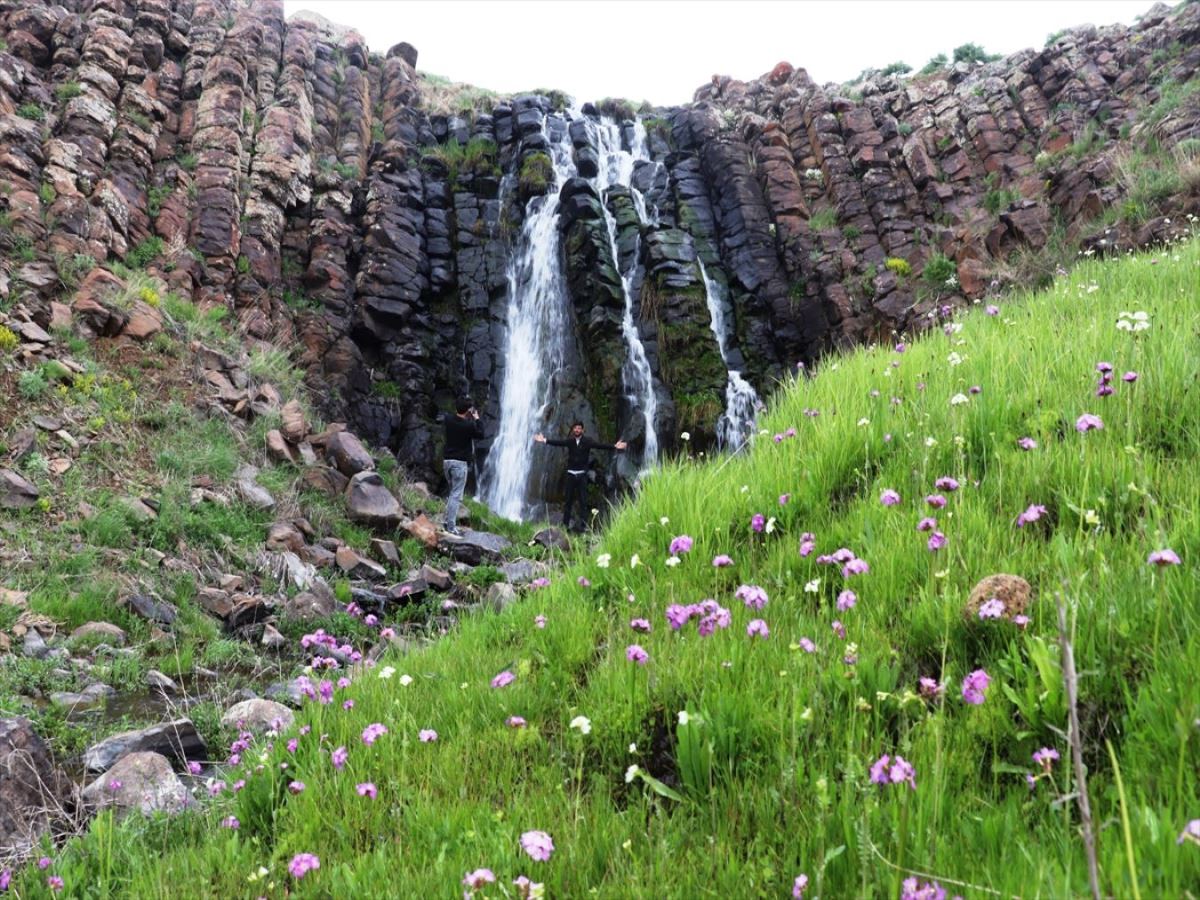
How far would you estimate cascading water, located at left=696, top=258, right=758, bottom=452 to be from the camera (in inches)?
655

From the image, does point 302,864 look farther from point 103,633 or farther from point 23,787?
point 103,633

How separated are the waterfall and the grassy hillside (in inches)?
396

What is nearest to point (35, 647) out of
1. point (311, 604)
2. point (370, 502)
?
point (311, 604)

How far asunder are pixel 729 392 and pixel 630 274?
15.1 feet

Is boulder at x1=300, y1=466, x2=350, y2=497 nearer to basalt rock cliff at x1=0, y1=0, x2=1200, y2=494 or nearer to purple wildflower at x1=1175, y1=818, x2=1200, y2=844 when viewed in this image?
basalt rock cliff at x1=0, y1=0, x2=1200, y2=494

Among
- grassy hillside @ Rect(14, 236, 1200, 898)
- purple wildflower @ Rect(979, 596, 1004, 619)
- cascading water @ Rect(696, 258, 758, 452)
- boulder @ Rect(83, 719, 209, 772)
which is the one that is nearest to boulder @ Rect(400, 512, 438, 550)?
cascading water @ Rect(696, 258, 758, 452)

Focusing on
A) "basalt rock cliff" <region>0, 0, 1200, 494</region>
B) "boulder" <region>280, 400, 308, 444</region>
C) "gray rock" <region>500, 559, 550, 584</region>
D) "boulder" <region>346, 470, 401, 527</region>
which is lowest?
"gray rock" <region>500, 559, 550, 584</region>

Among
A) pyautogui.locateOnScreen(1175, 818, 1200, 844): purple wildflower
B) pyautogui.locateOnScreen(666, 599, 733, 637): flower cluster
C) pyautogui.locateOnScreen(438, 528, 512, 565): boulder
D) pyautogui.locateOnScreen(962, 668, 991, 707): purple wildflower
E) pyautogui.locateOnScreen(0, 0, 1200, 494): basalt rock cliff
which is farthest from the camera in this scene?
pyautogui.locateOnScreen(0, 0, 1200, 494): basalt rock cliff

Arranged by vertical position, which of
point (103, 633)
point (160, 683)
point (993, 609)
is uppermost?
point (993, 609)

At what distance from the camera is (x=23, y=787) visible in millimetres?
3201

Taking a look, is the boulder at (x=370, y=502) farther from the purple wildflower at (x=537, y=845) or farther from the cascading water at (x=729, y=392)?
the purple wildflower at (x=537, y=845)

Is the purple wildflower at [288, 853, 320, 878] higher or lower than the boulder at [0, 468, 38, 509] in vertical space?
lower

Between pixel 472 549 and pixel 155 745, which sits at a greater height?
pixel 155 745

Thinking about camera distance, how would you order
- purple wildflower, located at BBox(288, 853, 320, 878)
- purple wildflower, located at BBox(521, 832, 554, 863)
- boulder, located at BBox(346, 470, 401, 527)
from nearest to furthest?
1. purple wildflower, located at BBox(521, 832, 554, 863)
2. purple wildflower, located at BBox(288, 853, 320, 878)
3. boulder, located at BBox(346, 470, 401, 527)
